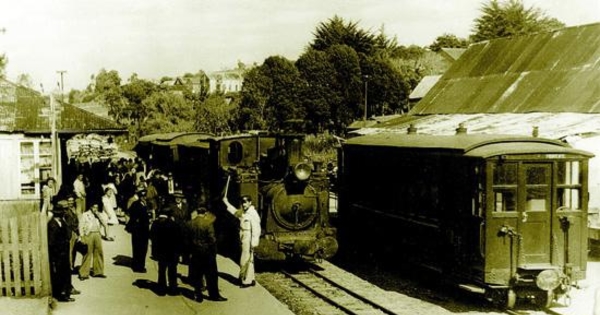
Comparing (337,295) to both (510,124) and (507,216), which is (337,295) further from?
(510,124)

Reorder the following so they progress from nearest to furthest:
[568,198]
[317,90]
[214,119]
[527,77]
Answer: [568,198] < [527,77] < [317,90] < [214,119]

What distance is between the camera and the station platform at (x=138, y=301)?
10.8 meters

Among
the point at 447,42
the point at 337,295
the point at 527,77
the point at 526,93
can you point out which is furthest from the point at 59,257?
the point at 447,42

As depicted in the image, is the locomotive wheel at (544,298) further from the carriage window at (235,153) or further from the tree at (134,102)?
the tree at (134,102)

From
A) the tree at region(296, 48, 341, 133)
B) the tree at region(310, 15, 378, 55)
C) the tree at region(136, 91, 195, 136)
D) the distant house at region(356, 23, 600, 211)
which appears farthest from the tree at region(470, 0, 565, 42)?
the distant house at region(356, 23, 600, 211)

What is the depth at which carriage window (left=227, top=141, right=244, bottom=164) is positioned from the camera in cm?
1567

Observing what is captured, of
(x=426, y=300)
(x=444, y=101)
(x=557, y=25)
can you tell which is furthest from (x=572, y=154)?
(x=557, y=25)

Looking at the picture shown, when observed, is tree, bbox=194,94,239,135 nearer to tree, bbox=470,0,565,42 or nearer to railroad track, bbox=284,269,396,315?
tree, bbox=470,0,565,42

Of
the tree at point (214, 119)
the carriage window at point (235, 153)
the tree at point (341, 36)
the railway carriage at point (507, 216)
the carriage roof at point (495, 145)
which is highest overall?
the tree at point (341, 36)

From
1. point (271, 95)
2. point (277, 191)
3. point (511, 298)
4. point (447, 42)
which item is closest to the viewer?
point (511, 298)

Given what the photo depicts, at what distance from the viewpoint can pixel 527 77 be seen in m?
24.8

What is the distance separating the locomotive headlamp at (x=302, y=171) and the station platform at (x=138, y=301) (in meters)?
2.44

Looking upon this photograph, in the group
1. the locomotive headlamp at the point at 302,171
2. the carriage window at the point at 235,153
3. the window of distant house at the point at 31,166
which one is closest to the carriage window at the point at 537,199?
the locomotive headlamp at the point at 302,171

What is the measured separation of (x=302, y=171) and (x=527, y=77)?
13.4 metres
